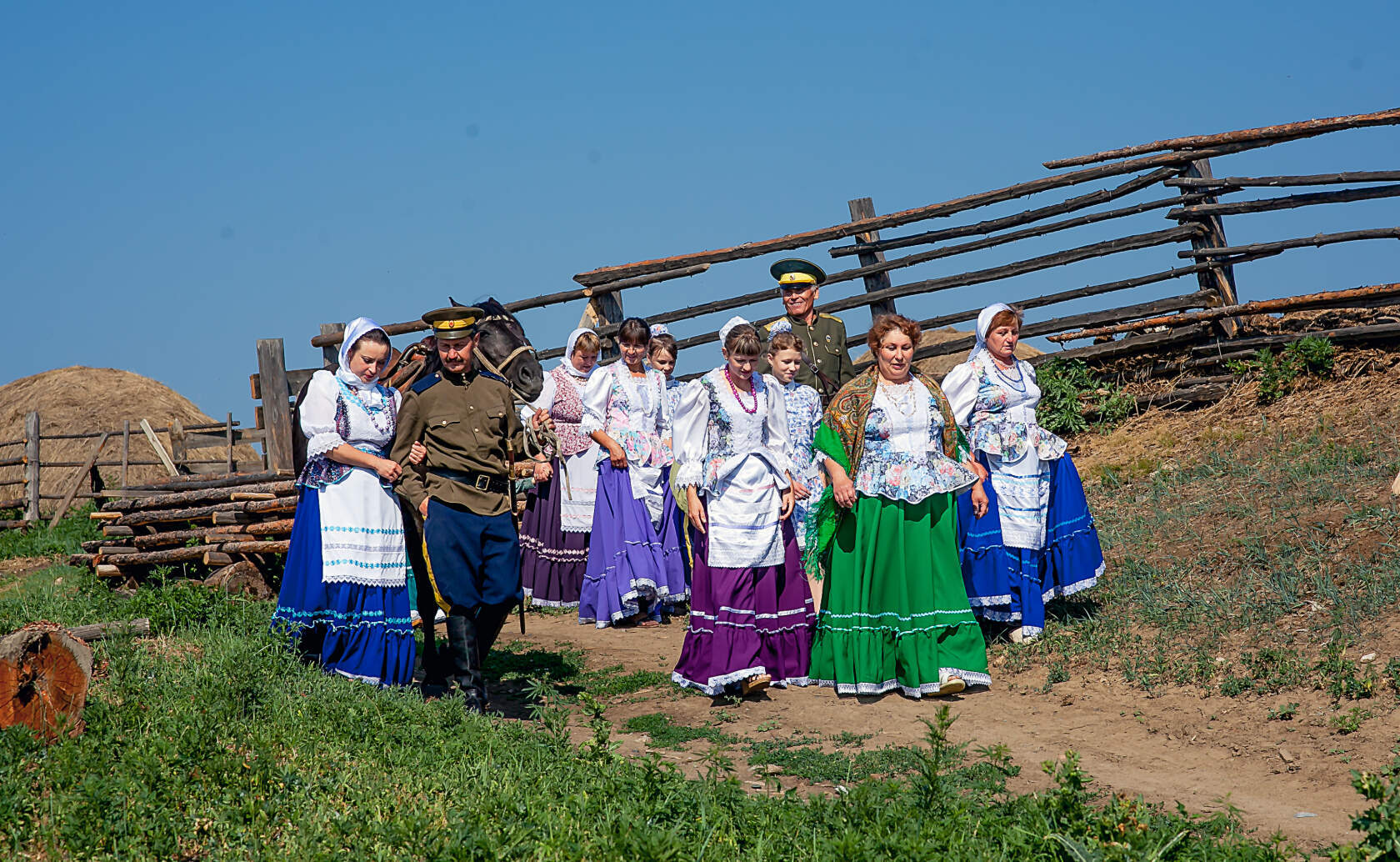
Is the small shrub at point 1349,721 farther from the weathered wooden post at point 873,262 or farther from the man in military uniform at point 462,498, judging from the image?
the weathered wooden post at point 873,262

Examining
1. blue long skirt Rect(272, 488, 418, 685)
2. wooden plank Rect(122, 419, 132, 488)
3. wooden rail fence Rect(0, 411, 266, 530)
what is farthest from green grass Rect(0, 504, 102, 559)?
blue long skirt Rect(272, 488, 418, 685)

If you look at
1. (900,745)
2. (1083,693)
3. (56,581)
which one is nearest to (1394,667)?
(1083,693)

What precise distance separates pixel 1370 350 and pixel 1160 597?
4.88 metres

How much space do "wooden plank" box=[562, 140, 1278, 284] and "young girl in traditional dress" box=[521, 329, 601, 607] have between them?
9.54 feet

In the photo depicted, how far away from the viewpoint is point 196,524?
9.62 m

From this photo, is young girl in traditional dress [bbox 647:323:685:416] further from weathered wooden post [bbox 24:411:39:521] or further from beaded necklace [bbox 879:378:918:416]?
weathered wooden post [bbox 24:411:39:521]

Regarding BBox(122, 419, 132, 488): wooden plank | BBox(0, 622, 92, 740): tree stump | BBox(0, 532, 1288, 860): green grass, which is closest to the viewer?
BBox(0, 532, 1288, 860): green grass

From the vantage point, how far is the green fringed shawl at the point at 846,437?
6328 mm

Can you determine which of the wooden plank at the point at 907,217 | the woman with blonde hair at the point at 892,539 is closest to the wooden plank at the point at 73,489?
the wooden plank at the point at 907,217

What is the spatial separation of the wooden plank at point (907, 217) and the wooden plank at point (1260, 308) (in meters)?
1.46

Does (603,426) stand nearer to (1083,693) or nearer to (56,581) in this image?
(1083,693)

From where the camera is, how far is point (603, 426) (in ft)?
29.4

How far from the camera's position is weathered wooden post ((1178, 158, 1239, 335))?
36.6 ft

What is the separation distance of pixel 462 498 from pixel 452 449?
25cm
